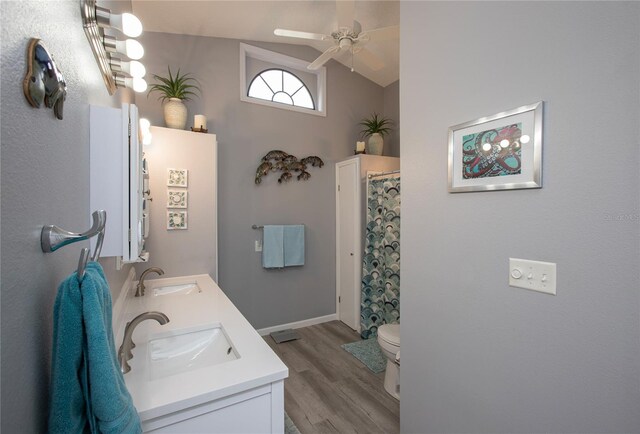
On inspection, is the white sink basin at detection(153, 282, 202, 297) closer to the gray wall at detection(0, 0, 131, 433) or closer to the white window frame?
the gray wall at detection(0, 0, 131, 433)

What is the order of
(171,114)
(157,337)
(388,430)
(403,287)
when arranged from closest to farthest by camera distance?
(157,337) < (403,287) < (388,430) < (171,114)

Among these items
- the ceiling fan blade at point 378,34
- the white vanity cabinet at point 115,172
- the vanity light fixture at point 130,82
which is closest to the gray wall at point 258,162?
the ceiling fan blade at point 378,34

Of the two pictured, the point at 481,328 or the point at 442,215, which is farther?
the point at 442,215

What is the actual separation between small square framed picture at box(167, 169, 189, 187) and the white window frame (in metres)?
1.11

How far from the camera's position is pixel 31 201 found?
486 millimetres

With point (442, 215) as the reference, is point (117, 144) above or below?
above

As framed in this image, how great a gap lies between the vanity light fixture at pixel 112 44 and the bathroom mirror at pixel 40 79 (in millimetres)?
491

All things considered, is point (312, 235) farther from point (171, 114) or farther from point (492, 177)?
point (492, 177)

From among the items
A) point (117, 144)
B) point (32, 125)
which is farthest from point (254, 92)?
point (32, 125)

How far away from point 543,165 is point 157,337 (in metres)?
1.74

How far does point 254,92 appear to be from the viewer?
318 centimetres

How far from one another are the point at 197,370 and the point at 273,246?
2141 mm

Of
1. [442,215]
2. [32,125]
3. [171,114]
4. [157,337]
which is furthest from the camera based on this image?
[171,114]

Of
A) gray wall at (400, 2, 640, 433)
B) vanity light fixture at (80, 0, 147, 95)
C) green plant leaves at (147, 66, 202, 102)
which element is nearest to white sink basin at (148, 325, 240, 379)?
gray wall at (400, 2, 640, 433)
